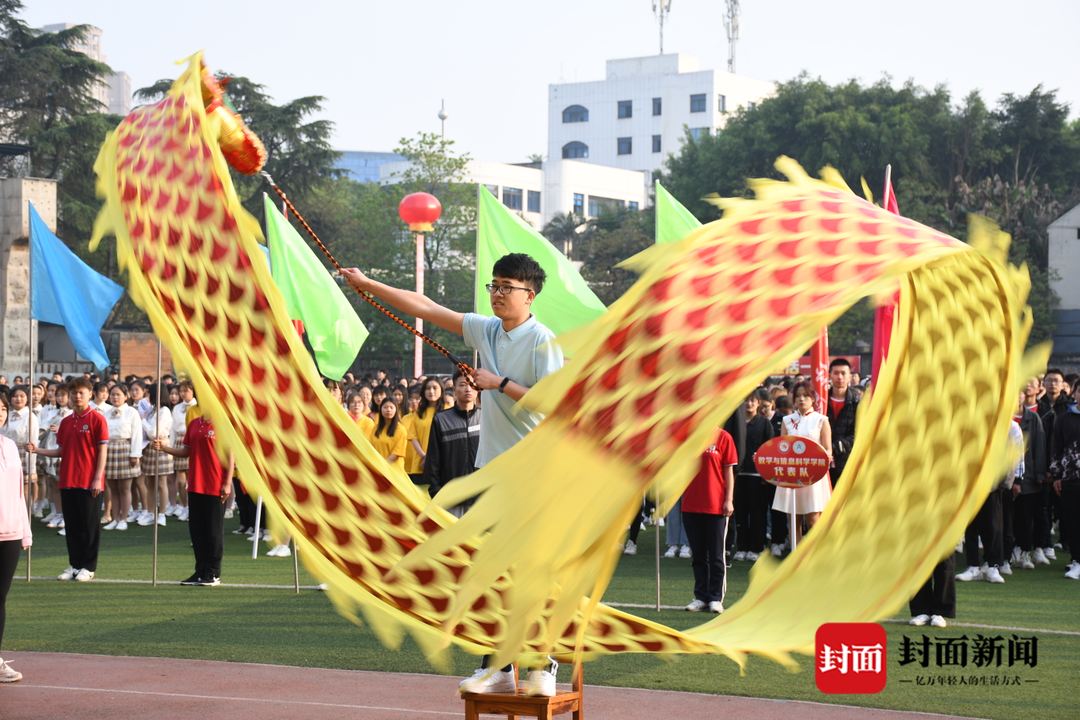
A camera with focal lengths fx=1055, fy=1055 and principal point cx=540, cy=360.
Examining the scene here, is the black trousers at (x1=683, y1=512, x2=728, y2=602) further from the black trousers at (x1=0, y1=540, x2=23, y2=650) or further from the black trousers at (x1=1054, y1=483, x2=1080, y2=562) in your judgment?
the black trousers at (x1=0, y1=540, x2=23, y2=650)

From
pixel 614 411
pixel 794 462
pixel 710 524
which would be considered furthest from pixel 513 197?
pixel 614 411

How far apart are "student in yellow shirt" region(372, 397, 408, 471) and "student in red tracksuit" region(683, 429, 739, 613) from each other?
3.04m

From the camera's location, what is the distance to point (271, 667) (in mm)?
6105

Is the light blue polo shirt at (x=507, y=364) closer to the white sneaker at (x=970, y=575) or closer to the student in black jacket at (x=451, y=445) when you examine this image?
the student in black jacket at (x=451, y=445)

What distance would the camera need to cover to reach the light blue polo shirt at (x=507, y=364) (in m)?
3.79

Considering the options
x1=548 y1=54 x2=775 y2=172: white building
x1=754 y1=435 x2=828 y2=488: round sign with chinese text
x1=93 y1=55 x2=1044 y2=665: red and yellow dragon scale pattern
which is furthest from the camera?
x1=548 y1=54 x2=775 y2=172: white building

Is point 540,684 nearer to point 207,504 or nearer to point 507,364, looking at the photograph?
point 507,364

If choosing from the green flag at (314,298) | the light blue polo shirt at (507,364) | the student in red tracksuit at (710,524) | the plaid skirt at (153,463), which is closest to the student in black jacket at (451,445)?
the student in red tracksuit at (710,524)

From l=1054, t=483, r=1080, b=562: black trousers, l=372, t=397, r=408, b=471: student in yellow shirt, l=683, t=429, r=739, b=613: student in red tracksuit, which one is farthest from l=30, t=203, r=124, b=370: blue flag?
l=1054, t=483, r=1080, b=562: black trousers

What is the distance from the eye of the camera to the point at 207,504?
8836mm

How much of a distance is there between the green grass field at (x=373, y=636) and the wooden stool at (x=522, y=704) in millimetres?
2203

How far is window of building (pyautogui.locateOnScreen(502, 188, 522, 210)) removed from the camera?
57906 mm

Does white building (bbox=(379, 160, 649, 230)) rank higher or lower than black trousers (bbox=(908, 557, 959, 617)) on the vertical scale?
higher

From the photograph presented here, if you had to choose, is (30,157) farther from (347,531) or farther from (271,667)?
(347,531)
